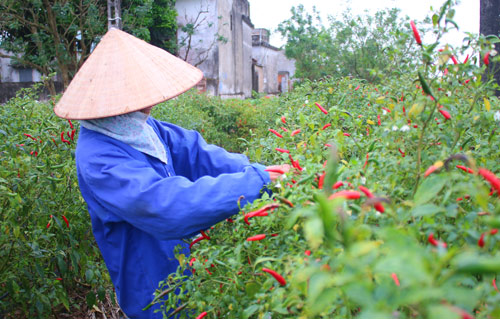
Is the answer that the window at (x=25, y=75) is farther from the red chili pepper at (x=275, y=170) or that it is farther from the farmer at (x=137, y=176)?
the red chili pepper at (x=275, y=170)

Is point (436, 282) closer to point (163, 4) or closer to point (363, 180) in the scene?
point (363, 180)

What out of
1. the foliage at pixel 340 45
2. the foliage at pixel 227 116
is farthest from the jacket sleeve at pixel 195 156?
the foliage at pixel 340 45

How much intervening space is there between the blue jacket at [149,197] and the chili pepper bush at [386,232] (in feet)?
0.39

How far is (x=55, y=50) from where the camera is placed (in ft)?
42.9

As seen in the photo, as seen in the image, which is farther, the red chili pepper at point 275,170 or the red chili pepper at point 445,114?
the red chili pepper at point 275,170

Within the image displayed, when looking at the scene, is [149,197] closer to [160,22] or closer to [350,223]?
[350,223]

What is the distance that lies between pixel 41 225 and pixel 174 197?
4.69 feet

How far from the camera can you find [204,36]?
18.6 m

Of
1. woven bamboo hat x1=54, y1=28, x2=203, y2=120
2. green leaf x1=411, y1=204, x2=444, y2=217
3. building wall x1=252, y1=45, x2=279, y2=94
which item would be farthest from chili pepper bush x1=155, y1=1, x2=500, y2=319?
building wall x1=252, y1=45, x2=279, y2=94

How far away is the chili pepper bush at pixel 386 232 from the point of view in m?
0.55

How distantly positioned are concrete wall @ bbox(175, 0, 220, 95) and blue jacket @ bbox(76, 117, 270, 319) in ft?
53.4

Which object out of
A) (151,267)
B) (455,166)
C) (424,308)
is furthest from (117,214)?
(424,308)

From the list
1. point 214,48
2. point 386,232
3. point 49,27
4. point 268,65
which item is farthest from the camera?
point 268,65

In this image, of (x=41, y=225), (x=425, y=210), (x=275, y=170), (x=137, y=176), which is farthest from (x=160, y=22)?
(x=425, y=210)
